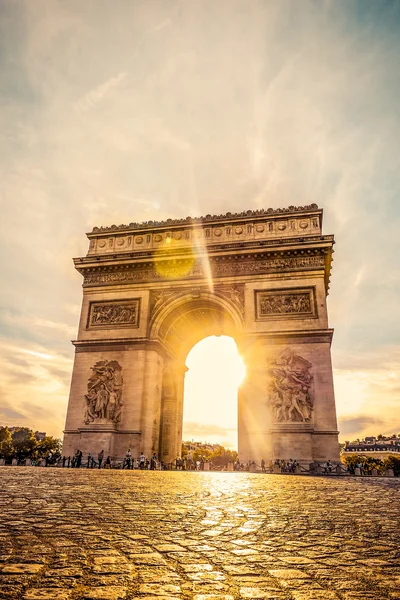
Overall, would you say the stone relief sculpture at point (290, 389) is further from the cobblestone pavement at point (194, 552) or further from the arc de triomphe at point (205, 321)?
the cobblestone pavement at point (194, 552)

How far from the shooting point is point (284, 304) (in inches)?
880

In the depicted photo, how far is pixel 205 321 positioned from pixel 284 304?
645cm

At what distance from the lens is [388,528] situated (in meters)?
4.34

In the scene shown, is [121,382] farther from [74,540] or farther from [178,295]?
[74,540]

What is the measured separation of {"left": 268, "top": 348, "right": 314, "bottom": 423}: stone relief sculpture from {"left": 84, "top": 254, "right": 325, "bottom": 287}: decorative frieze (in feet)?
15.3

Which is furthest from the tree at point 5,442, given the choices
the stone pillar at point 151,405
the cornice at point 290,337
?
the cornice at point 290,337

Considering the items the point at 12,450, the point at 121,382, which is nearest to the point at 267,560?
the point at 121,382

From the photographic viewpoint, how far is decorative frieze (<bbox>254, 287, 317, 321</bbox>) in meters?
21.9

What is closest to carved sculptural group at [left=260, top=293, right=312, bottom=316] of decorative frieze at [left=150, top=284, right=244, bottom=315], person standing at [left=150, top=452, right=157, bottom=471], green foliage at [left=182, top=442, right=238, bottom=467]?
decorative frieze at [left=150, top=284, right=244, bottom=315]

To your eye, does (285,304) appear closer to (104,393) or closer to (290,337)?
(290,337)

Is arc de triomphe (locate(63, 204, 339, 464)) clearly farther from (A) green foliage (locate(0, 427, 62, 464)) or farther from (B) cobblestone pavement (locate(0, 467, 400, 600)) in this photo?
(A) green foliage (locate(0, 427, 62, 464))

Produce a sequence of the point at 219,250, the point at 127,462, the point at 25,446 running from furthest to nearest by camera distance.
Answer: the point at 25,446
the point at 219,250
the point at 127,462

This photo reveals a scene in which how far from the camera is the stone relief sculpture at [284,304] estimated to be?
2198 cm

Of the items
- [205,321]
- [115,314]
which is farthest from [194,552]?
[205,321]
